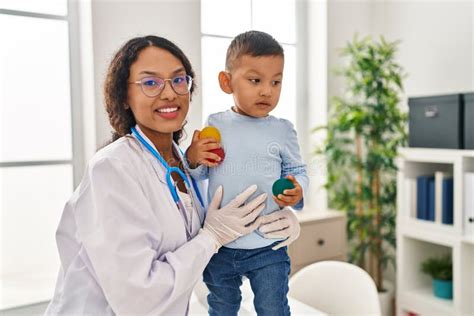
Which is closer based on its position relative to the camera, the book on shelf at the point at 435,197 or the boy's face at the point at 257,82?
Answer: the boy's face at the point at 257,82

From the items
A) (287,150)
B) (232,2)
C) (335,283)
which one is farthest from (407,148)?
(287,150)

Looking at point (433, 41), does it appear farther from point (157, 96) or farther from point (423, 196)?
point (157, 96)

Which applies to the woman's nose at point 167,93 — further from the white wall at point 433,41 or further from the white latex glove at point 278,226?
the white wall at point 433,41

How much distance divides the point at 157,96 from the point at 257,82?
263 mm

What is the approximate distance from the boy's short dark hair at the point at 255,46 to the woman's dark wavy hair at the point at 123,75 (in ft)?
0.48

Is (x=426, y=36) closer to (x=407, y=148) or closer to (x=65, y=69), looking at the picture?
(x=407, y=148)

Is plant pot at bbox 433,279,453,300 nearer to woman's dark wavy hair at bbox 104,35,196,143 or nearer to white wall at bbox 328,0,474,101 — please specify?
white wall at bbox 328,0,474,101

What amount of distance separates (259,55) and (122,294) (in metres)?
0.67

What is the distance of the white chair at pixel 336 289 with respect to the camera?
1.83 metres

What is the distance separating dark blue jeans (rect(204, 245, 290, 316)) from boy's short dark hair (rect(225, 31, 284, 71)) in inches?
20.8

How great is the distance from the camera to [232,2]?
280 cm

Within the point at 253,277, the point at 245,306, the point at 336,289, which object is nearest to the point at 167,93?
the point at 253,277

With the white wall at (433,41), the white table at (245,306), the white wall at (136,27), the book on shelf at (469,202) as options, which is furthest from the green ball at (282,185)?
the white wall at (433,41)

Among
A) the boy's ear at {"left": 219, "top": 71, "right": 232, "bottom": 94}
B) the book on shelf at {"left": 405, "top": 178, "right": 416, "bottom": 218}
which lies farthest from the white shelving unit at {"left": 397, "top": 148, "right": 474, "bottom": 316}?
the boy's ear at {"left": 219, "top": 71, "right": 232, "bottom": 94}
